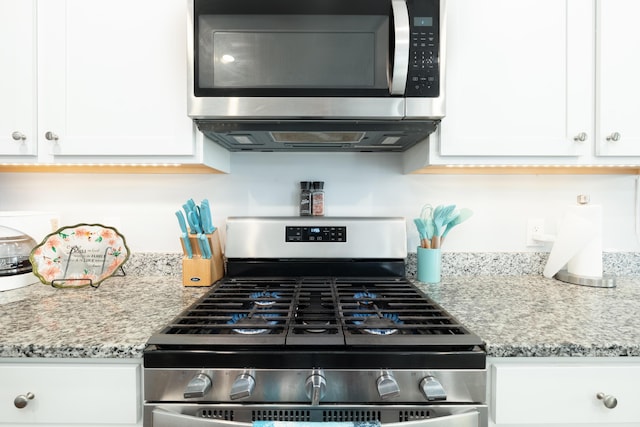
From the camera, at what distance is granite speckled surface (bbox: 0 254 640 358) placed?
739 mm

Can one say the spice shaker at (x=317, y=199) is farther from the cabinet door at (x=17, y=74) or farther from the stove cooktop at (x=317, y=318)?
the cabinet door at (x=17, y=74)

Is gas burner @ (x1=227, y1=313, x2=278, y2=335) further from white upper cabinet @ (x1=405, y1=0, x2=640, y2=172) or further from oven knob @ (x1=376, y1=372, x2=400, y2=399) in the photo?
white upper cabinet @ (x1=405, y1=0, x2=640, y2=172)

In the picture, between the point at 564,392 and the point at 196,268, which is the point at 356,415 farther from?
the point at 196,268

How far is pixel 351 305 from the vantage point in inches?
38.6

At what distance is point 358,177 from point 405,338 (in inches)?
32.6

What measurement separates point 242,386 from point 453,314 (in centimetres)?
59

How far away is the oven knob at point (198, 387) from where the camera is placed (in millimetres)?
680

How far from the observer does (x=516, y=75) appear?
110 cm

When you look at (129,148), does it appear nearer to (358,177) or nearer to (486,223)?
(358,177)

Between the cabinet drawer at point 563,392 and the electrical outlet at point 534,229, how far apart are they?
743 millimetres

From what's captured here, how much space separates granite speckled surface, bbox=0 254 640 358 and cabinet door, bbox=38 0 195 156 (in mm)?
491

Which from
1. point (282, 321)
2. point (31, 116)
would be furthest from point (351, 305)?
point (31, 116)

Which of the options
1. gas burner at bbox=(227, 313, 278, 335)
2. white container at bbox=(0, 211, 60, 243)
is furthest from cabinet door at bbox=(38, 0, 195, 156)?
gas burner at bbox=(227, 313, 278, 335)

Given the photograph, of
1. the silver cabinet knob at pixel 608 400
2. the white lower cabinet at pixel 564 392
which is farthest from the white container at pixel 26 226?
the silver cabinet knob at pixel 608 400
